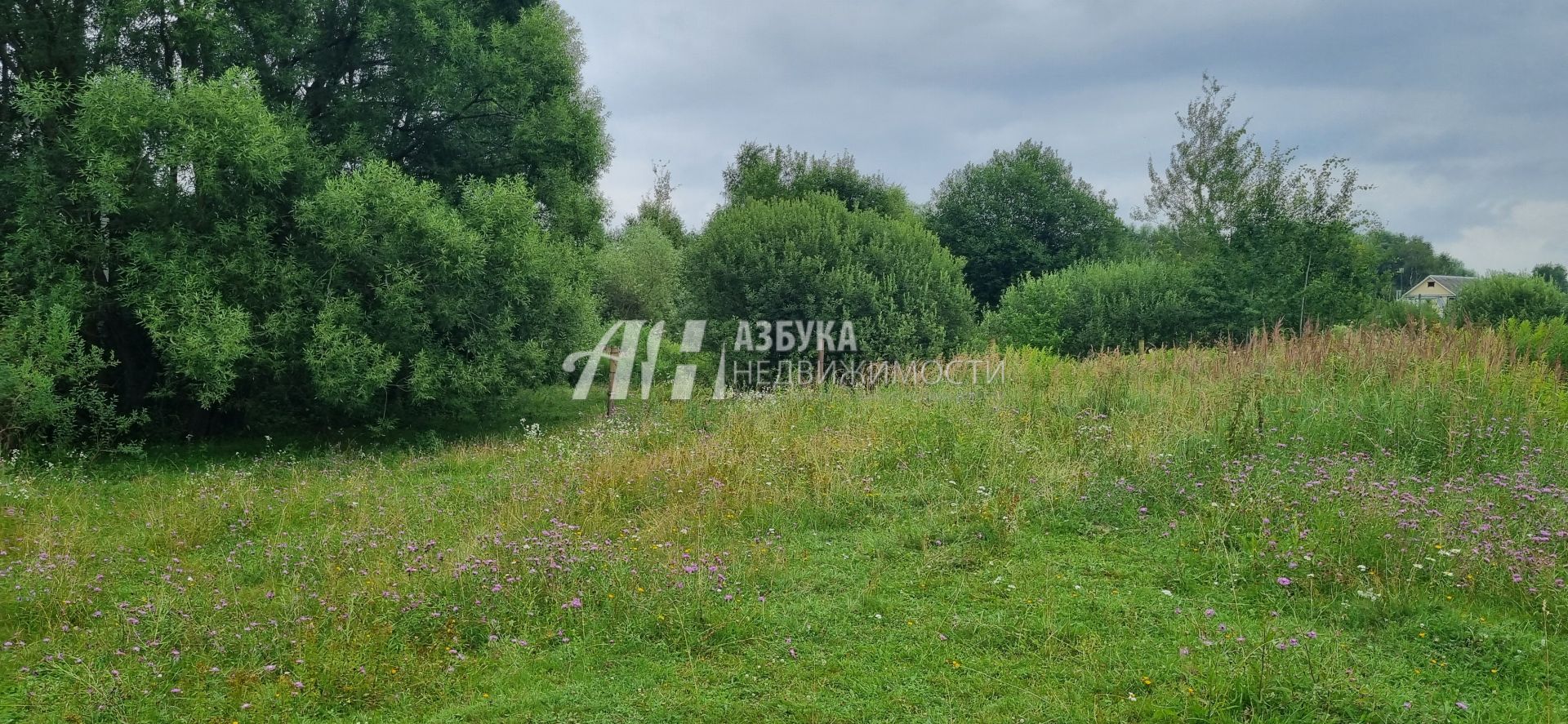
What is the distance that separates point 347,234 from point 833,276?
773 cm

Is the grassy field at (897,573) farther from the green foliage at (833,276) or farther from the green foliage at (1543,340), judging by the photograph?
the green foliage at (833,276)

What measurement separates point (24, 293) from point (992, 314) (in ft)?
65.5

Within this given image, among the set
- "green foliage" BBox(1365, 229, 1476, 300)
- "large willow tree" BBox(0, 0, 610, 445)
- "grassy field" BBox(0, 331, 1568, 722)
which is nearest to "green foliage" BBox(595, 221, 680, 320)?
"large willow tree" BBox(0, 0, 610, 445)

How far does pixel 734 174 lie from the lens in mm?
30625

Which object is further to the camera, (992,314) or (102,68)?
(992,314)

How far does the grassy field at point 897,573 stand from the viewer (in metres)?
4.02

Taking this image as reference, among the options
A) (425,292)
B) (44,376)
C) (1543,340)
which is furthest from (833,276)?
(44,376)

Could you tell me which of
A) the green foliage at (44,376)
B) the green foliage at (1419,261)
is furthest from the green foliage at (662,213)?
the green foliage at (1419,261)

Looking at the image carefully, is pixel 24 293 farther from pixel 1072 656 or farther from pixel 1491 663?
pixel 1491 663

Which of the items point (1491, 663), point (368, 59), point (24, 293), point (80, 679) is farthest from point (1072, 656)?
point (368, 59)

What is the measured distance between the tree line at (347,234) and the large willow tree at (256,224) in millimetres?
45

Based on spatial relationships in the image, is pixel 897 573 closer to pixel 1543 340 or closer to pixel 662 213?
pixel 1543 340

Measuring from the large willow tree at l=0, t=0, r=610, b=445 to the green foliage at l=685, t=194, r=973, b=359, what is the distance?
2814 millimetres

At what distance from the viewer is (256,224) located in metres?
11.5
